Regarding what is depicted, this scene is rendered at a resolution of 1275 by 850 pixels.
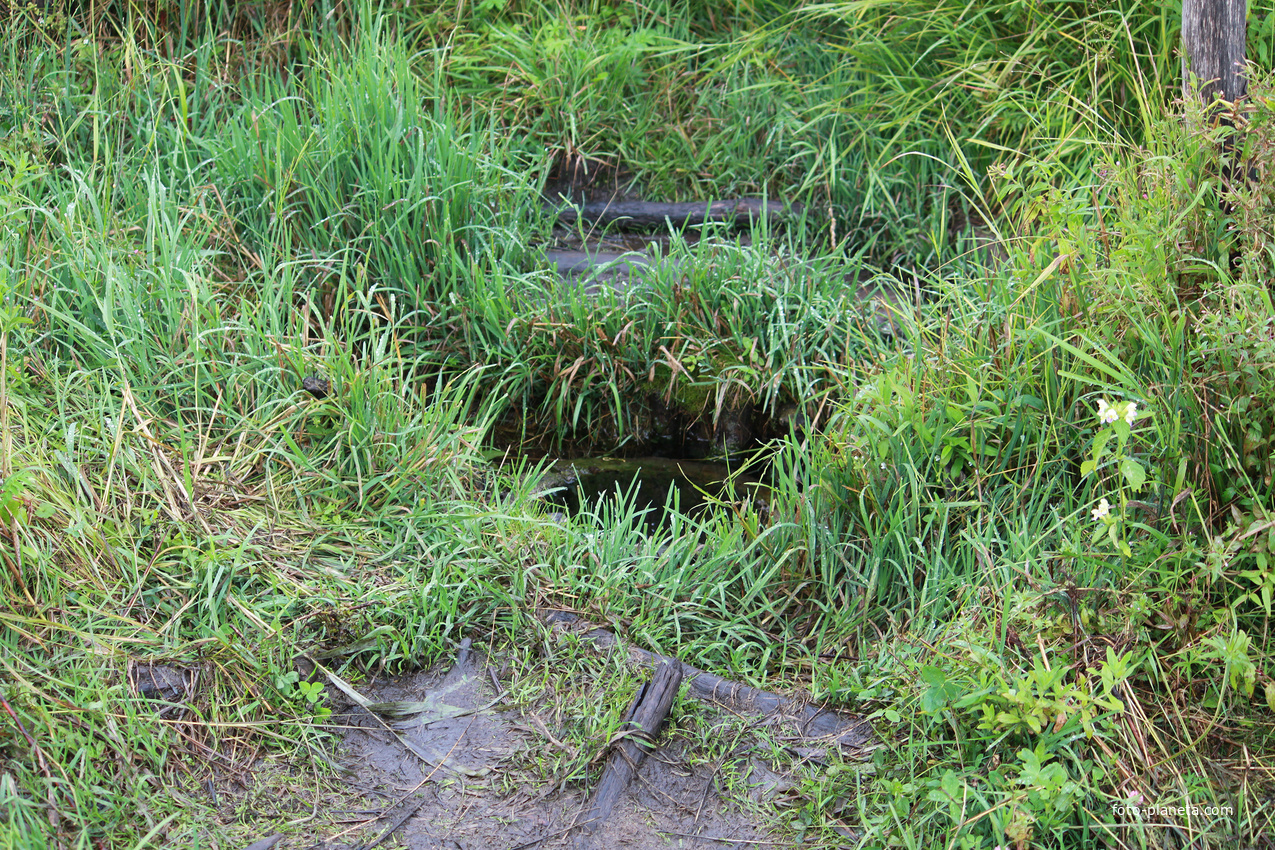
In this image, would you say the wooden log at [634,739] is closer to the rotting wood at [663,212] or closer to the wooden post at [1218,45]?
the wooden post at [1218,45]

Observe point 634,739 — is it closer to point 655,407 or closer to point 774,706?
point 774,706

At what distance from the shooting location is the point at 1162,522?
2383 millimetres

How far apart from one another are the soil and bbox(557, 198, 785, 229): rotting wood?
264 cm

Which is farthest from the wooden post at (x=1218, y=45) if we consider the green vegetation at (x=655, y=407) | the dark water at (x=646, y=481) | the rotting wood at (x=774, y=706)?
the rotting wood at (x=774, y=706)

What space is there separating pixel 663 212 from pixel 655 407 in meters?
1.20

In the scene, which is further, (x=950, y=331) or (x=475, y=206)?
(x=475, y=206)

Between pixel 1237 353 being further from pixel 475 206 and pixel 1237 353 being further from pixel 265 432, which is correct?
pixel 475 206

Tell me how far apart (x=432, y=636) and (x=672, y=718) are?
0.67 meters

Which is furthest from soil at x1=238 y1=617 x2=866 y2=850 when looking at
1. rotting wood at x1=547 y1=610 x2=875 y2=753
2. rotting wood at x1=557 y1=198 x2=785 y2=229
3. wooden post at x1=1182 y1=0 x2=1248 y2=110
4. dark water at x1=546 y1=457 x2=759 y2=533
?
rotting wood at x1=557 y1=198 x2=785 y2=229

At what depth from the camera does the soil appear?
88.4 inches

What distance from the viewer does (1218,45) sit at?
3.03 meters

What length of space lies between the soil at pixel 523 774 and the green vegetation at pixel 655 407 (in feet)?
A: 0.26

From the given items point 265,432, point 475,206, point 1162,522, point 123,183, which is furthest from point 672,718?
point 123,183

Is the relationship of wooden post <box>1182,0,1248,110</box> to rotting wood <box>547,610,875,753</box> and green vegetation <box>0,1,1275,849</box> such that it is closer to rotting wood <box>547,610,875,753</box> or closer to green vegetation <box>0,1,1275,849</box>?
green vegetation <box>0,1,1275,849</box>
